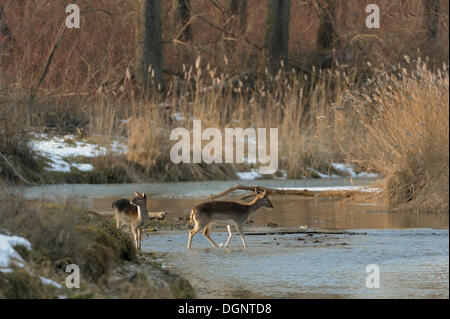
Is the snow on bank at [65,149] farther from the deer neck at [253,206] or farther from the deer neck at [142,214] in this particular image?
the deer neck at [142,214]

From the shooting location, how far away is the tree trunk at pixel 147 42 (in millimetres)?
22750

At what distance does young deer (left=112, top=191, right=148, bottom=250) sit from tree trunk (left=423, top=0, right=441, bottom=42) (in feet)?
62.2

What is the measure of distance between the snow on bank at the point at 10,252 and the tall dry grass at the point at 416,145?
681 centimetres

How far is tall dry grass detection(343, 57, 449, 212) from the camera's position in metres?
11.8

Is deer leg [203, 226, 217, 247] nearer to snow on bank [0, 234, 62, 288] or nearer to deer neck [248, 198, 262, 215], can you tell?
deer neck [248, 198, 262, 215]

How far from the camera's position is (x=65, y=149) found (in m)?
17.4

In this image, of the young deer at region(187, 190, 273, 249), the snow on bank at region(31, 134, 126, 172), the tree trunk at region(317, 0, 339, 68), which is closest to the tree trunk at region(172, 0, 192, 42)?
the tree trunk at region(317, 0, 339, 68)

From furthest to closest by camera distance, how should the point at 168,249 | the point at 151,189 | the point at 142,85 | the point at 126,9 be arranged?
the point at 126,9, the point at 142,85, the point at 151,189, the point at 168,249

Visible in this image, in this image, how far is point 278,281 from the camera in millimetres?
6883

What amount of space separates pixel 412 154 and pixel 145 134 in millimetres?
6783

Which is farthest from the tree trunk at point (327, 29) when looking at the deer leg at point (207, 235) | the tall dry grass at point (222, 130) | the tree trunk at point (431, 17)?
the deer leg at point (207, 235)

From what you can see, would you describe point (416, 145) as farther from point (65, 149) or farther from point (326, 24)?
point (326, 24)
